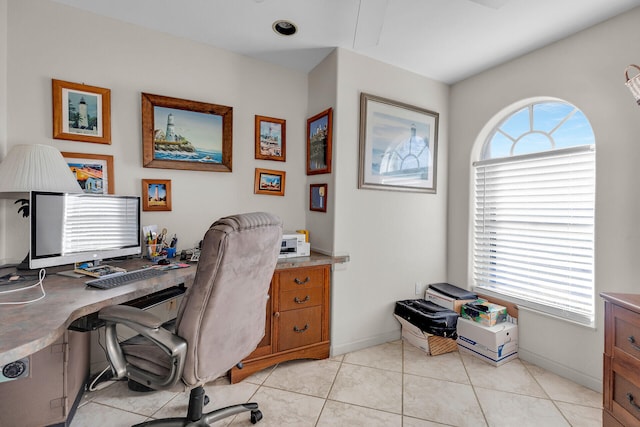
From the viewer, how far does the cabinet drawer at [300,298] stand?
2.16 meters

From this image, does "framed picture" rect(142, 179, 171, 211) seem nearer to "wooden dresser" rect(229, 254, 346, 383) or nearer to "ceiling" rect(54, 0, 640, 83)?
"wooden dresser" rect(229, 254, 346, 383)

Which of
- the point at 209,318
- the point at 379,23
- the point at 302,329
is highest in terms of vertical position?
the point at 379,23

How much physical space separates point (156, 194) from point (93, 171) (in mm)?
411

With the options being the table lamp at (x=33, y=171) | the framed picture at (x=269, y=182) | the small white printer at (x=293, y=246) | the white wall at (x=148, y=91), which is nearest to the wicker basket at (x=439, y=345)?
the small white printer at (x=293, y=246)

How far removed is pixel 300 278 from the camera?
7.28 ft

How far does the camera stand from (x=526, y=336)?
2.39m

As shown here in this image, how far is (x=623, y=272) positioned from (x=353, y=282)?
183 centimetres

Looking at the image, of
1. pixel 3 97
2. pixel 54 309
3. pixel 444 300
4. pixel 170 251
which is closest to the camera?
pixel 54 309

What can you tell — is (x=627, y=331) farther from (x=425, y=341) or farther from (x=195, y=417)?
(x=195, y=417)

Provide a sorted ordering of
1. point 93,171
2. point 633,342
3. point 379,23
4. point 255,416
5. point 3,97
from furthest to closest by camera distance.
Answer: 1. point 93,171
2. point 379,23
3. point 3,97
4. point 255,416
5. point 633,342

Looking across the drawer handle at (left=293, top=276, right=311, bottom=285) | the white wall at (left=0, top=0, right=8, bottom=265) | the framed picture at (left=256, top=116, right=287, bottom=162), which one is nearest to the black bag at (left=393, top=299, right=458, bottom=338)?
the drawer handle at (left=293, top=276, right=311, bottom=285)

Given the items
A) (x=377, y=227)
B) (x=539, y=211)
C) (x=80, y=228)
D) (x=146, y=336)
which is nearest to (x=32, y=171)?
(x=80, y=228)

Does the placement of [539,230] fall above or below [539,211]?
below

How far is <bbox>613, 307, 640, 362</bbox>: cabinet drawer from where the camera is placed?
1312 mm
